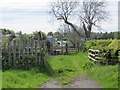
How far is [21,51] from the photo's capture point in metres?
19.0

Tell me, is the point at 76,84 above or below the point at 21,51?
below

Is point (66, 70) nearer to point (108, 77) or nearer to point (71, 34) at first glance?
point (108, 77)

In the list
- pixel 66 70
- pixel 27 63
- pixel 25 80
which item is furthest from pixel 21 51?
pixel 25 80

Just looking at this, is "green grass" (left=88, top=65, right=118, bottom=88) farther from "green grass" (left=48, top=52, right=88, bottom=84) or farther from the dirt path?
"green grass" (left=48, top=52, right=88, bottom=84)

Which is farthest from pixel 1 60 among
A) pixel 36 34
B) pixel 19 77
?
pixel 36 34

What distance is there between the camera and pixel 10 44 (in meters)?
18.9

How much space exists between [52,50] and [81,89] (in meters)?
28.2

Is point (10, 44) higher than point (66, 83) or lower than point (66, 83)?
higher

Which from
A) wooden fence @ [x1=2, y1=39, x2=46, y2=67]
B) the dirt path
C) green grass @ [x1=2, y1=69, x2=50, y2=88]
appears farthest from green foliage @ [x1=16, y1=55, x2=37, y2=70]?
the dirt path

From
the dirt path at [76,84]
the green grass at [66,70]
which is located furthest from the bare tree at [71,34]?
the dirt path at [76,84]

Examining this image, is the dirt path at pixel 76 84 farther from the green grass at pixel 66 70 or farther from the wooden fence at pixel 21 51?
the wooden fence at pixel 21 51

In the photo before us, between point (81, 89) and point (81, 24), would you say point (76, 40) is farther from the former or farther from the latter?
point (81, 89)

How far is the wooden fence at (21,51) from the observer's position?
722 inches

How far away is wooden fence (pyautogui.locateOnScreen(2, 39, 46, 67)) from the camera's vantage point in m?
18.3
